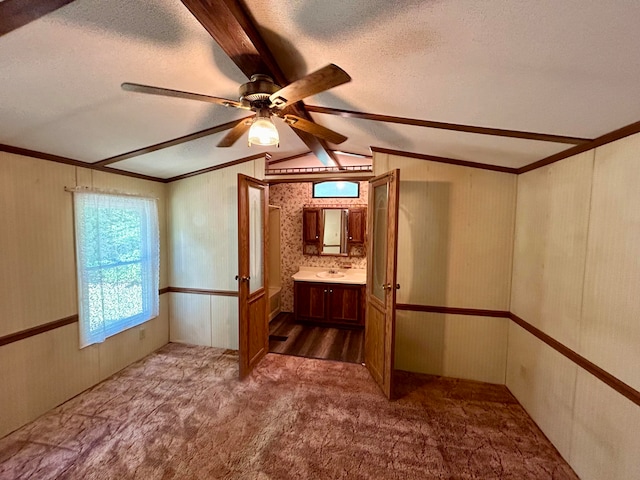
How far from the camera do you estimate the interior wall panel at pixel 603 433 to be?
1.58 metres

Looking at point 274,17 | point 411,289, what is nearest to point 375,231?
point 411,289

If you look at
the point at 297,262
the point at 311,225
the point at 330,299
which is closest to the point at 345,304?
the point at 330,299

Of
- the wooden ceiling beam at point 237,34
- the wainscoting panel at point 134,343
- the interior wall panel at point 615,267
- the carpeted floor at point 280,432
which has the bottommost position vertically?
the carpeted floor at point 280,432

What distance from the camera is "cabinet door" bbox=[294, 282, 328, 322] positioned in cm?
460

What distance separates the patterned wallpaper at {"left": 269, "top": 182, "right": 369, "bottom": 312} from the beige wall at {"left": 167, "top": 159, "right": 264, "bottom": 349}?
4.61 ft

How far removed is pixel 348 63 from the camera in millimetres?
1470

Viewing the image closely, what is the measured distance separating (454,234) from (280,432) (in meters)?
2.52

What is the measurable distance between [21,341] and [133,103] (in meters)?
2.18

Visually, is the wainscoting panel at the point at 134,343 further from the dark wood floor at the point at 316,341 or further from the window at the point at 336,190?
the window at the point at 336,190

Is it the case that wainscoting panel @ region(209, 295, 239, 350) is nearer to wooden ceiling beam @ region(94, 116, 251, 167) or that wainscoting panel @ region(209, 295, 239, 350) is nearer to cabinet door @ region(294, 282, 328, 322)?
cabinet door @ region(294, 282, 328, 322)

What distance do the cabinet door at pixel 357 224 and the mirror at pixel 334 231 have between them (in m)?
0.09

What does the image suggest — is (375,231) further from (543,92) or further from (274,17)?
(274,17)

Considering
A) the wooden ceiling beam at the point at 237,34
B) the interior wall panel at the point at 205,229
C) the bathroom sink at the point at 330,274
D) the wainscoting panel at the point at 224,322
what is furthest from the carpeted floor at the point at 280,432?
the wooden ceiling beam at the point at 237,34

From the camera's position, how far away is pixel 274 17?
122 centimetres
